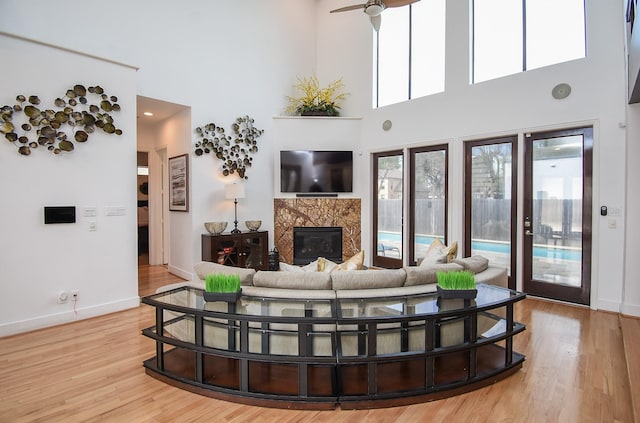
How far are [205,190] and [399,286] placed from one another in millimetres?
3958

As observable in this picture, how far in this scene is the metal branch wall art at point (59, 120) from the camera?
333cm

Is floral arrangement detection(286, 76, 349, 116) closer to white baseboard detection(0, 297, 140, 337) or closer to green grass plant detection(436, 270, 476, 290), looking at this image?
white baseboard detection(0, 297, 140, 337)

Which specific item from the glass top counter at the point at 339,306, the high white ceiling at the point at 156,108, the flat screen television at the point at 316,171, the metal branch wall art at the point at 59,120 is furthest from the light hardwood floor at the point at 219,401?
the flat screen television at the point at 316,171

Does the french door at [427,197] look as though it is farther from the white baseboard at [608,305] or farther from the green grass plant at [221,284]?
the green grass plant at [221,284]

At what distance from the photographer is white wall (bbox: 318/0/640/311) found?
12.7ft

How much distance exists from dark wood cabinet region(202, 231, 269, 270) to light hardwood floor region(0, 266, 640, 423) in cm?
208

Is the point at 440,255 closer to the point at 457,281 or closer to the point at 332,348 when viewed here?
the point at 457,281

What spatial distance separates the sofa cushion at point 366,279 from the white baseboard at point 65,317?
9.80ft

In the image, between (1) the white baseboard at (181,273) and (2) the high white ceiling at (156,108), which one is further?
(1) the white baseboard at (181,273)

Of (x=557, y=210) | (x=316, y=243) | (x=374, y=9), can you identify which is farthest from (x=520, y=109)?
(x=316, y=243)

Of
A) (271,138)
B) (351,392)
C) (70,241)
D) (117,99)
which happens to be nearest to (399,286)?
(351,392)

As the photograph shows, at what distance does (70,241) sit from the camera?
3697 mm

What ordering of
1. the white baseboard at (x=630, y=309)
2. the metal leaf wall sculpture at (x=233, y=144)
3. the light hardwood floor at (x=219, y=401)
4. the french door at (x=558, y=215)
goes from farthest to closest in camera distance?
the metal leaf wall sculpture at (x=233, y=144) < the french door at (x=558, y=215) < the white baseboard at (x=630, y=309) < the light hardwood floor at (x=219, y=401)

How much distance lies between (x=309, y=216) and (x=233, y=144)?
1984 millimetres
